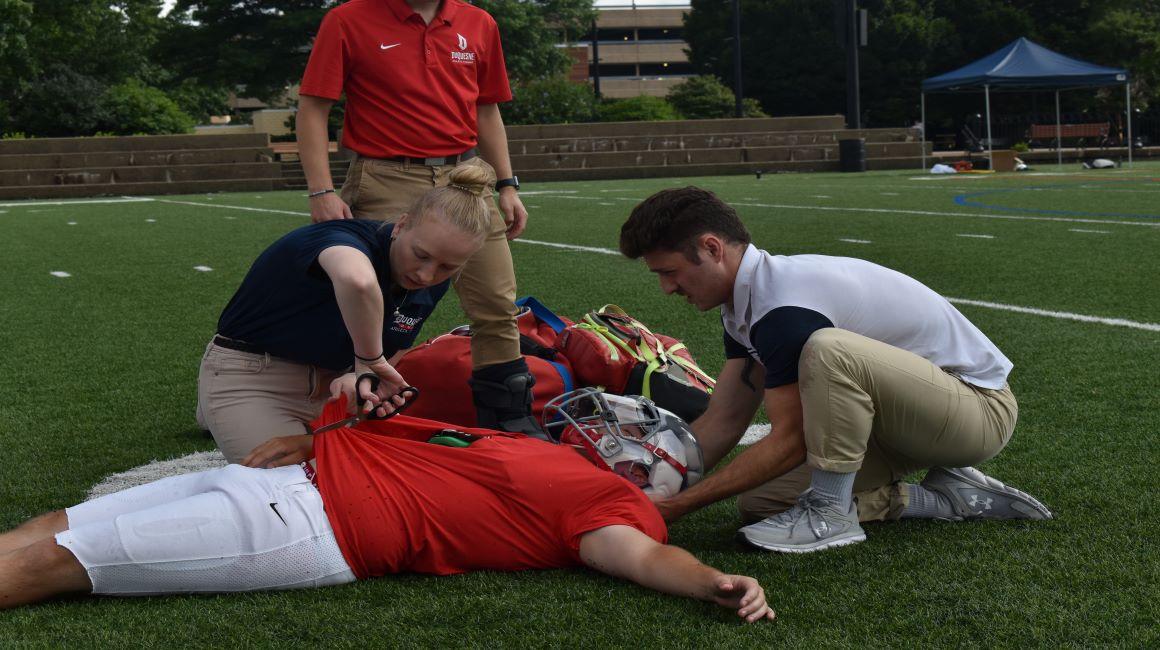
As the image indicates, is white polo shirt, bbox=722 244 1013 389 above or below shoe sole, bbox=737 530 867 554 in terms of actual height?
above

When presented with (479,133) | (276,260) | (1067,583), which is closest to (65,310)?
A: (479,133)

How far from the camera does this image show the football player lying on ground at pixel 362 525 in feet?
9.10

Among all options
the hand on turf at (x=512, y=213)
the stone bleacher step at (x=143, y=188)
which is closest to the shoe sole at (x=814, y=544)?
the hand on turf at (x=512, y=213)

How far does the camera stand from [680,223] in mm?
3117

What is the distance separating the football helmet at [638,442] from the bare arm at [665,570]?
418 mm

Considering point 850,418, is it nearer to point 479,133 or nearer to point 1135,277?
point 479,133

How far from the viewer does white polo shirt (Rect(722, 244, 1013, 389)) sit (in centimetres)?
308

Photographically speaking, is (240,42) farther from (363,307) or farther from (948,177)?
(363,307)

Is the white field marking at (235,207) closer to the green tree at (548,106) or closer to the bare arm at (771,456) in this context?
the bare arm at (771,456)

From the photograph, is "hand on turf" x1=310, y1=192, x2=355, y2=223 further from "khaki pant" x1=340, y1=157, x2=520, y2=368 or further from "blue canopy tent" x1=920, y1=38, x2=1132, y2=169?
"blue canopy tent" x1=920, y1=38, x2=1132, y2=169

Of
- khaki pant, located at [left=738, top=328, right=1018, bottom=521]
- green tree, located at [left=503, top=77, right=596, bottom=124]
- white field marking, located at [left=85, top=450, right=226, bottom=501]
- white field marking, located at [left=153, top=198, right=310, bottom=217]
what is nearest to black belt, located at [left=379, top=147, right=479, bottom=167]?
white field marking, located at [left=85, top=450, right=226, bottom=501]

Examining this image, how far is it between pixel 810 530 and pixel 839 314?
1.89 feet

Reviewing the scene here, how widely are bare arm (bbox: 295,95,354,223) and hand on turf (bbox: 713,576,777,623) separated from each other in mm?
2250

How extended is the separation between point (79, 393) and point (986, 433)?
159 inches
